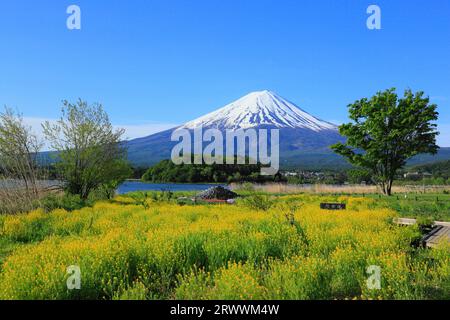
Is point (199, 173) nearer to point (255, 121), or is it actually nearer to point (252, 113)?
point (255, 121)

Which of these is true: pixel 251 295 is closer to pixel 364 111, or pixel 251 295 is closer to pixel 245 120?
pixel 364 111

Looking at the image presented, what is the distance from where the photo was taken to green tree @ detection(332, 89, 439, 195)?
34250mm

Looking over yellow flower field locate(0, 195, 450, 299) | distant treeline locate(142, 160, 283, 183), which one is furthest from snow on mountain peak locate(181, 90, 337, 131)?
yellow flower field locate(0, 195, 450, 299)

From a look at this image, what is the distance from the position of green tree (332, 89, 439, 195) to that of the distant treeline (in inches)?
1047

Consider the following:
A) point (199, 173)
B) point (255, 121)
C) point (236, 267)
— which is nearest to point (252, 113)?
point (255, 121)

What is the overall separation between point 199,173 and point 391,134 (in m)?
40.6

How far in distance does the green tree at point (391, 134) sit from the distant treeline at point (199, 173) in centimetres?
2658

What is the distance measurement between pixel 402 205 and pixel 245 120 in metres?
139

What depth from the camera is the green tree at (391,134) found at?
34250 millimetres

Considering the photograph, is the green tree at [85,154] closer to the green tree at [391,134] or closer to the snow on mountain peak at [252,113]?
the green tree at [391,134]

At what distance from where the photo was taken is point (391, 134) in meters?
33.2
